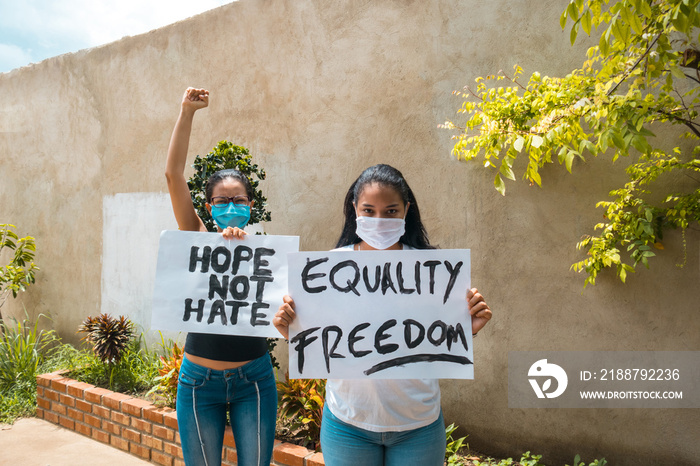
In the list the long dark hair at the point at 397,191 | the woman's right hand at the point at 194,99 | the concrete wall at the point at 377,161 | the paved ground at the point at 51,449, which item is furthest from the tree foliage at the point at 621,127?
the paved ground at the point at 51,449

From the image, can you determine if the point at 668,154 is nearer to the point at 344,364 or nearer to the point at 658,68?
the point at 658,68

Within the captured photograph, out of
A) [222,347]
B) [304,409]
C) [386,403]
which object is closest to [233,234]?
[222,347]

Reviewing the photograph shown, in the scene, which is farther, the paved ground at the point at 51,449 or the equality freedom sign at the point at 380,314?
the paved ground at the point at 51,449

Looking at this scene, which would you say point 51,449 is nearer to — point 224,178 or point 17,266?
point 17,266

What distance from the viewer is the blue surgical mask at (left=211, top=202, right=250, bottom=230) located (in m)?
2.32

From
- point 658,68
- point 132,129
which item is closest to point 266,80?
point 132,129

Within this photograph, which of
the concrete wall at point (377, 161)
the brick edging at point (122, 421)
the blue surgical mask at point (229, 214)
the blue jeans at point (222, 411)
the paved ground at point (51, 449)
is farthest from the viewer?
the paved ground at point (51, 449)

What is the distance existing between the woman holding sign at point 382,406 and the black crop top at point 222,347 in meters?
0.41

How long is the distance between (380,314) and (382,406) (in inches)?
12.6

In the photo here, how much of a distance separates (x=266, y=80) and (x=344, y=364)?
339cm

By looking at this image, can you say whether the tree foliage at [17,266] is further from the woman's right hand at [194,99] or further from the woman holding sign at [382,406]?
the woman holding sign at [382,406]

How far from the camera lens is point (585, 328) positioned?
125 inches

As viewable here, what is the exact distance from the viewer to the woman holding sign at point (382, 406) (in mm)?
1615

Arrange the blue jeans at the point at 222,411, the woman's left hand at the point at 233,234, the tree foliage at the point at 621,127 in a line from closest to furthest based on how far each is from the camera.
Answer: the blue jeans at the point at 222,411 → the woman's left hand at the point at 233,234 → the tree foliage at the point at 621,127
